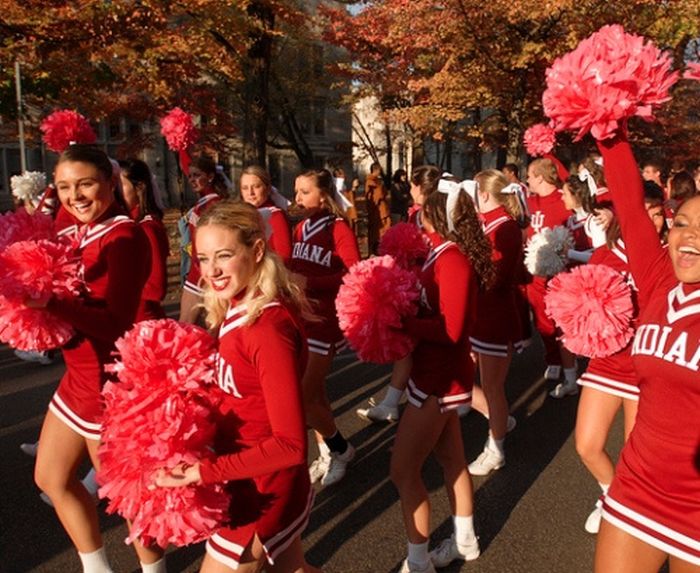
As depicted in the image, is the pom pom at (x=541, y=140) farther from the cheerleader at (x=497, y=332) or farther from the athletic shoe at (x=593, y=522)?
the athletic shoe at (x=593, y=522)

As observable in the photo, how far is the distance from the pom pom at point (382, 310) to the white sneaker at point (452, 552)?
3.39 feet

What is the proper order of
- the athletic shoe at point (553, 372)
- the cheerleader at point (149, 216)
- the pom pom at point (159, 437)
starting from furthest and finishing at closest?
the athletic shoe at point (553, 372)
the cheerleader at point (149, 216)
the pom pom at point (159, 437)

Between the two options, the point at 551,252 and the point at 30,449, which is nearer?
the point at 30,449

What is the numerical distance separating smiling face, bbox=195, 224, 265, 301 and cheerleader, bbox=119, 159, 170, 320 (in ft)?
7.82

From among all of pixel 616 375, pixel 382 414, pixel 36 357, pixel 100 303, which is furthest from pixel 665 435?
pixel 36 357

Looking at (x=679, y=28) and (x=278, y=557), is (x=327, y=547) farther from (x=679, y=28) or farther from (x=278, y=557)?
(x=679, y=28)

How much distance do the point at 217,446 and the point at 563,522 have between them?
248 centimetres

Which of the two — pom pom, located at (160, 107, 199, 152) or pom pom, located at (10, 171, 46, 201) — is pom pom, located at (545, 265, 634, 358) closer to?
pom pom, located at (160, 107, 199, 152)

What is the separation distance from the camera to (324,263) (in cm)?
461

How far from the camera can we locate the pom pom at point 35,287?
252cm

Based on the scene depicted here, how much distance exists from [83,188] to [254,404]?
54.1 inches

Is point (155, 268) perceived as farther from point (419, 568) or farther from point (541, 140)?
point (541, 140)

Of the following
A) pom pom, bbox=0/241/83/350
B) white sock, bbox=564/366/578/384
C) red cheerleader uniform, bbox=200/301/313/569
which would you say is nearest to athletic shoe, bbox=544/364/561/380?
white sock, bbox=564/366/578/384

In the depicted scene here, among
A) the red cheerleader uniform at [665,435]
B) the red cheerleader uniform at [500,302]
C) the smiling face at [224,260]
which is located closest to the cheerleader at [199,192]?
the red cheerleader uniform at [500,302]
